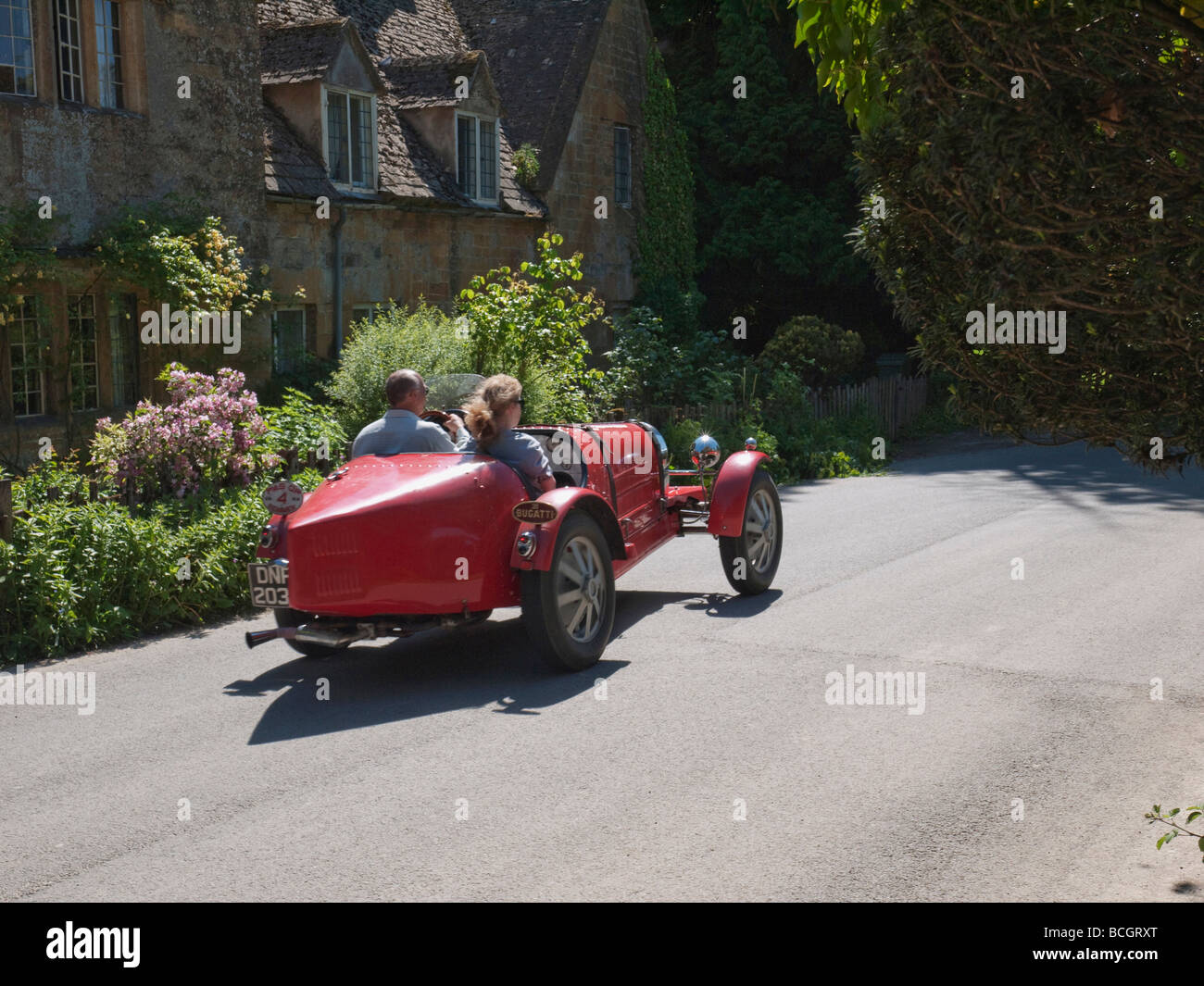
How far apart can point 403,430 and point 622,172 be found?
1860 cm

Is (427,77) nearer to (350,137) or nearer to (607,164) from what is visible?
(350,137)

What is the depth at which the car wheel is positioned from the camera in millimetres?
7793

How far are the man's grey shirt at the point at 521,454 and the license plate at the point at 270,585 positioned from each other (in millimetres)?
1500

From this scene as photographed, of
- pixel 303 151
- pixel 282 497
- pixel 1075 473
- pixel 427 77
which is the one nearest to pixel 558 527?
pixel 282 497

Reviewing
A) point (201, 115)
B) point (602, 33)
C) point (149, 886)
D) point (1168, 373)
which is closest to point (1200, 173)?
point (1168, 373)

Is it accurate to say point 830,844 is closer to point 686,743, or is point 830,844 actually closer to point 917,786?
point 917,786

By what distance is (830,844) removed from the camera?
16.8ft

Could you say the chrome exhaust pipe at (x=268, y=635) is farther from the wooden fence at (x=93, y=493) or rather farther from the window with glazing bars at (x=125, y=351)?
the window with glazing bars at (x=125, y=351)

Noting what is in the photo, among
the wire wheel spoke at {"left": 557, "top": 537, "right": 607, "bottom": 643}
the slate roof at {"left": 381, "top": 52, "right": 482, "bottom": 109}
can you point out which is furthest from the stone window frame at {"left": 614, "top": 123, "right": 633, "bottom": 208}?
the wire wheel spoke at {"left": 557, "top": 537, "right": 607, "bottom": 643}

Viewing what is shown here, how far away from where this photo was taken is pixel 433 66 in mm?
21438

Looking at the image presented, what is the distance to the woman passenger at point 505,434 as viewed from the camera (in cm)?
797

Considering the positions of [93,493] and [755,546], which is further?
[93,493]

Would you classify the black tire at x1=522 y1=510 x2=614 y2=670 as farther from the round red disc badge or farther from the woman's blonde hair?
the round red disc badge

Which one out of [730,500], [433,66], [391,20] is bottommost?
[730,500]
